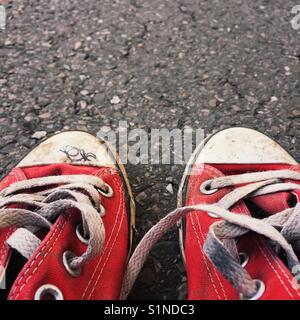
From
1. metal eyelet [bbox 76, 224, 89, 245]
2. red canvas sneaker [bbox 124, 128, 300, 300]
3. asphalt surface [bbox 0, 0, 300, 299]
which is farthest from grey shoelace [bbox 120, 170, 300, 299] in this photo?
asphalt surface [bbox 0, 0, 300, 299]

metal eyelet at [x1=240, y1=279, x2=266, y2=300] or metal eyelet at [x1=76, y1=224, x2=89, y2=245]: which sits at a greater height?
metal eyelet at [x1=76, y1=224, x2=89, y2=245]

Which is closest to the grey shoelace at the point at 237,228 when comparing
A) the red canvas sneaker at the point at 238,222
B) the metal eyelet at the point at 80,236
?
the red canvas sneaker at the point at 238,222

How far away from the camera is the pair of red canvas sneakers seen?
0.93 m

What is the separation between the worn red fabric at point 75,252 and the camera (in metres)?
0.92

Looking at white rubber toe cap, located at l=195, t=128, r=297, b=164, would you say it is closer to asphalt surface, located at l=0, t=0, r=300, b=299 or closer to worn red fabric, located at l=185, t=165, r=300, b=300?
worn red fabric, located at l=185, t=165, r=300, b=300

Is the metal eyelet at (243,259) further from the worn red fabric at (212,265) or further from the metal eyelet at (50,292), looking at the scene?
the metal eyelet at (50,292)

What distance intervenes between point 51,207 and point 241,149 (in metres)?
0.55

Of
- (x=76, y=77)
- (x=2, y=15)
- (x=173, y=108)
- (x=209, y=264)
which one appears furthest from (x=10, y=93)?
(x=209, y=264)

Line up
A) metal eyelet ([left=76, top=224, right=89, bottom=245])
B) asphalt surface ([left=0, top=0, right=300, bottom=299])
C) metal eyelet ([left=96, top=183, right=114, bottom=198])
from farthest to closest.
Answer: asphalt surface ([left=0, top=0, right=300, bottom=299]), metal eyelet ([left=96, top=183, right=114, bottom=198]), metal eyelet ([left=76, top=224, right=89, bottom=245])

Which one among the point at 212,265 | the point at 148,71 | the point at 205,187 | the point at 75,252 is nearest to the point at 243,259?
the point at 212,265

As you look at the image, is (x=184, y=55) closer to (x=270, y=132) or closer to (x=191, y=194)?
(x=270, y=132)

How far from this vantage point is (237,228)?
3.25 ft
